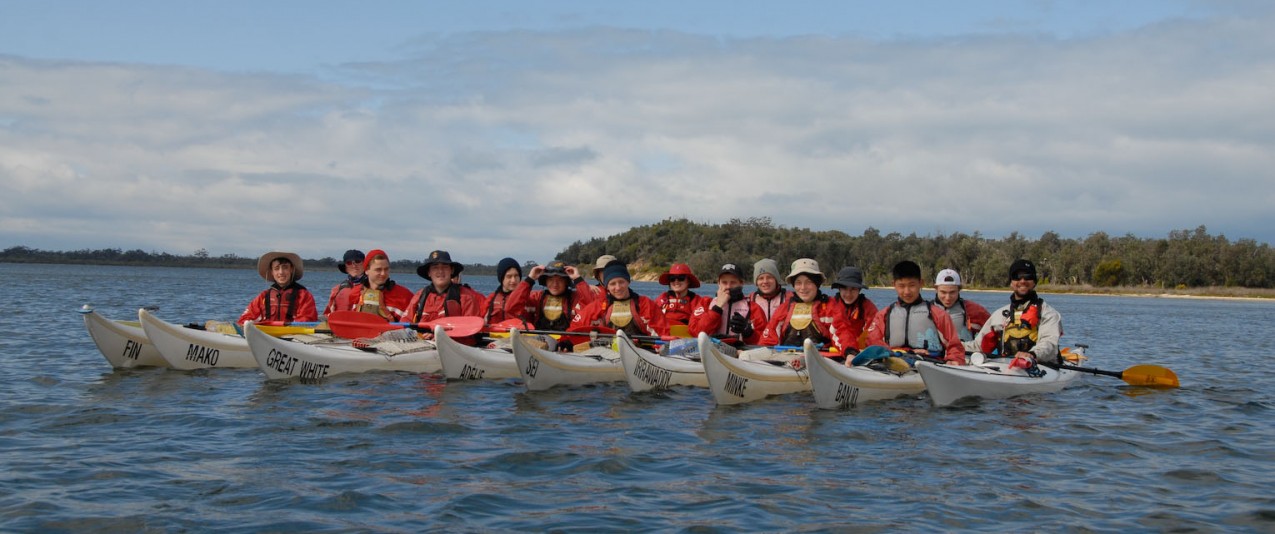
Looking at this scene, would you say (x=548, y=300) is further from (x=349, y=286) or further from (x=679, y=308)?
(x=349, y=286)

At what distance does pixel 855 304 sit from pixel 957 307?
1.68 m

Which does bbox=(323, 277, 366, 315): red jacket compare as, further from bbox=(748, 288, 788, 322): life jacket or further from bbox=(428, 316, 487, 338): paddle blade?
bbox=(748, 288, 788, 322): life jacket

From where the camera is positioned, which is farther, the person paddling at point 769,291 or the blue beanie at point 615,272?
the blue beanie at point 615,272

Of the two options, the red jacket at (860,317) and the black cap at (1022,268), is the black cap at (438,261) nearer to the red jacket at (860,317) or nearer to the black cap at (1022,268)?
the red jacket at (860,317)

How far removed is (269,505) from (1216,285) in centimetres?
9419

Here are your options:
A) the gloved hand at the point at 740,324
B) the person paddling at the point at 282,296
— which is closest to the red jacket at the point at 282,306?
the person paddling at the point at 282,296

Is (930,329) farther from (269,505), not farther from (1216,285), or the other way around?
(1216,285)

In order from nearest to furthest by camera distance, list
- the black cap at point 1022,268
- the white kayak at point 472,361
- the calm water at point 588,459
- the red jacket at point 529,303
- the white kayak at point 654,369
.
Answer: the calm water at point 588,459
the white kayak at point 654,369
the white kayak at point 472,361
the black cap at point 1022,268
the red jacket at point 529,303

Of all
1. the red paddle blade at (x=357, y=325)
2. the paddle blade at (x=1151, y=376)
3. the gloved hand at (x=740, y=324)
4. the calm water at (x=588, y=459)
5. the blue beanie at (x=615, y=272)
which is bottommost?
the calm water at (x=588, y=459)

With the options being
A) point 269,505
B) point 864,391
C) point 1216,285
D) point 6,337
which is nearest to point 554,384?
point 864,391

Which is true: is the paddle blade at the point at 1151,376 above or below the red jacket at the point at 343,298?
below

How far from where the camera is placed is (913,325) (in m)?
12.2

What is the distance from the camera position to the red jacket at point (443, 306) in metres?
14.1

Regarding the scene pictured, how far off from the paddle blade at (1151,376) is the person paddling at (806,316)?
453 centimetres
